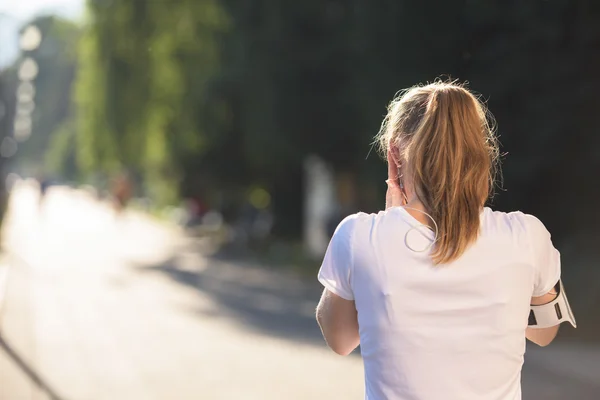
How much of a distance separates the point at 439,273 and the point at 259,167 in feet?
79.7

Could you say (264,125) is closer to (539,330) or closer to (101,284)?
(101,284)

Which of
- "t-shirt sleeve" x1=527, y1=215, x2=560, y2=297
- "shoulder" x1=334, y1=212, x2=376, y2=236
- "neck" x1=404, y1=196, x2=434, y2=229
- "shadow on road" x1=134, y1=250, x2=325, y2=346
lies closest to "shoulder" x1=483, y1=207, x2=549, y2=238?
"t-shirt sleeve" x1=527, y1=215, x2=560, y2=297

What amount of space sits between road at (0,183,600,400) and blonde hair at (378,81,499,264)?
241 inches

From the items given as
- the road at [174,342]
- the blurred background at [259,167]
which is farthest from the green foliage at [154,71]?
the road at [174,342]

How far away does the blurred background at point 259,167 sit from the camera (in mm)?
9594

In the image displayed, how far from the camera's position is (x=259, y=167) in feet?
85.7

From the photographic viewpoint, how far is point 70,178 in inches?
4250

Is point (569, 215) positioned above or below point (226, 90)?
below

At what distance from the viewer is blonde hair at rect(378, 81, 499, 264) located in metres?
1.90

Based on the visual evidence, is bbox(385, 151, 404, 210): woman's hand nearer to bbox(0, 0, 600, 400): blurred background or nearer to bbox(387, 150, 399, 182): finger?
bbox(387, 150, 399, 182): finger

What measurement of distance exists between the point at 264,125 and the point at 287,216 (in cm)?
655

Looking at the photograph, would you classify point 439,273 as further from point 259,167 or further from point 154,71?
point 154,71

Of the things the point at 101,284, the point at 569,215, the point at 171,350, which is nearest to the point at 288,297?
the point at 101,284

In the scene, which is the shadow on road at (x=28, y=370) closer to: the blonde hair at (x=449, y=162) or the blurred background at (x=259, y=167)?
the blurred background at (x=259, y=167)
